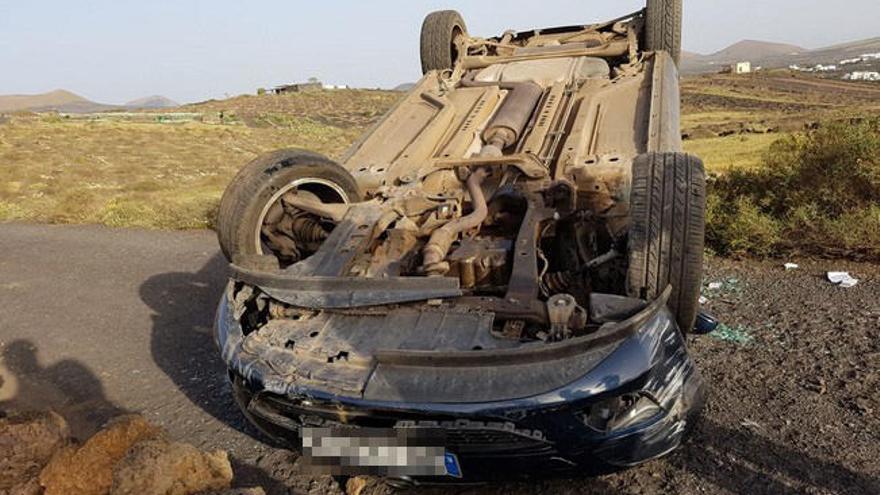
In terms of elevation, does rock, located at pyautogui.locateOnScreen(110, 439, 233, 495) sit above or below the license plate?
below

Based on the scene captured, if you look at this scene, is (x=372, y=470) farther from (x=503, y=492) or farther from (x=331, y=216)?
(x=331, y=216)

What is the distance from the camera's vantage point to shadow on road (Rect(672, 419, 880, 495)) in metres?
2.59

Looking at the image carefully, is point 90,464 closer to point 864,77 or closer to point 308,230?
point 308,230

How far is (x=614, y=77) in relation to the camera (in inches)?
215

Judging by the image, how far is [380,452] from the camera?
234cm

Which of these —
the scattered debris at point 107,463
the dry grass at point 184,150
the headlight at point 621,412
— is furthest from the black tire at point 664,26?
the scattered debris at point 107,463

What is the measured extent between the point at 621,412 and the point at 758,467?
87 cm

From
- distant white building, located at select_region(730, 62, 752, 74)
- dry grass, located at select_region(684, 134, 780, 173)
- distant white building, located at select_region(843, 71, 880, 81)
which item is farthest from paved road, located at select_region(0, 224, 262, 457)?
distant white building, located at select_region(730, 62, 752, 74)

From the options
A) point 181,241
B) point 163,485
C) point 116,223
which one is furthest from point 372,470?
point 116,223

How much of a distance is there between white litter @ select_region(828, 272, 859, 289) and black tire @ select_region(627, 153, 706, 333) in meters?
2.52

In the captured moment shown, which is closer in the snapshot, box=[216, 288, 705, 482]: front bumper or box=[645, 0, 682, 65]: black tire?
box=[216, 288, 705, 482]: front bumper

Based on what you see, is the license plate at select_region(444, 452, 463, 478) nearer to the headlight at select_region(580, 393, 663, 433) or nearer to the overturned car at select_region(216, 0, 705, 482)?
the overturned car at select_region(216, 0, 705, 482)

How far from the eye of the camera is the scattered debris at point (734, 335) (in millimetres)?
3973

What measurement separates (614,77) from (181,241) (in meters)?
5.36
